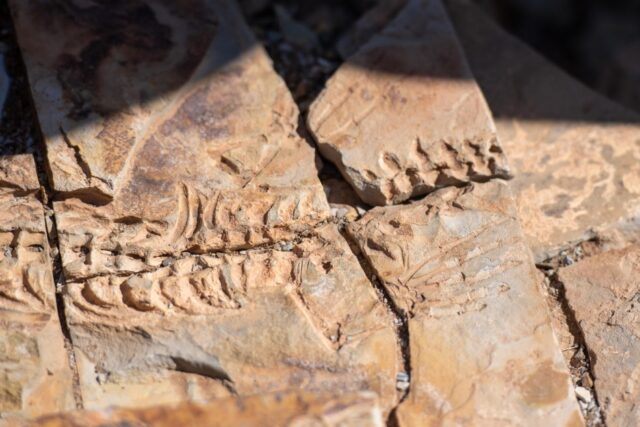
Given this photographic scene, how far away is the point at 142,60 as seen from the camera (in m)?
2.50

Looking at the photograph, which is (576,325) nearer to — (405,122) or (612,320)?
(612,320)

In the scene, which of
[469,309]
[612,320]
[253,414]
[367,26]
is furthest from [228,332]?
[367,26]

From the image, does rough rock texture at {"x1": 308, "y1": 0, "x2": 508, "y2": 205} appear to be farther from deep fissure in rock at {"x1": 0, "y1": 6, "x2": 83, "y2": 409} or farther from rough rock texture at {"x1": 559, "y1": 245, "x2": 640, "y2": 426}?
deep fissure in rock at {"x1": 0, "y1": 6, "x2": 83, "y2": 409}

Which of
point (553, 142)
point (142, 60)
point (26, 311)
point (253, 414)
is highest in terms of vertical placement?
point (142, 60)

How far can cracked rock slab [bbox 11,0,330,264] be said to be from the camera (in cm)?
221

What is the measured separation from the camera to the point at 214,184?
2.30 meters

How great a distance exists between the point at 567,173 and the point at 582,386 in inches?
30.2

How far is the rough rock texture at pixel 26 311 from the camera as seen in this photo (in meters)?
1.93

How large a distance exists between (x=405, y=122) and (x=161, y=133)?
73 centimetres

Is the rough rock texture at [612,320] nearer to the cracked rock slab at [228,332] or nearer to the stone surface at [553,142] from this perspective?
the stone surface at [553,142]

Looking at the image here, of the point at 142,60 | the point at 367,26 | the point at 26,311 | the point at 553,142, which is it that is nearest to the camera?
the point at 26,311

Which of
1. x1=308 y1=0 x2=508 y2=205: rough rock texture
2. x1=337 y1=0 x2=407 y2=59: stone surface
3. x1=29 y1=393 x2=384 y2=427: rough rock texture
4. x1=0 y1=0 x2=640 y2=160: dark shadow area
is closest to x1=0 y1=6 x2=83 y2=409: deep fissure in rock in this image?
x1=0 y1=0 x2=640 y2=160: dark shadow area

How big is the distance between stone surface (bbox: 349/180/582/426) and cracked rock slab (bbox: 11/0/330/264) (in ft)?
0.86

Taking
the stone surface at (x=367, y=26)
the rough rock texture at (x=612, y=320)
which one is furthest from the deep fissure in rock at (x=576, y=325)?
the stone surface at (x=367, y=26)
